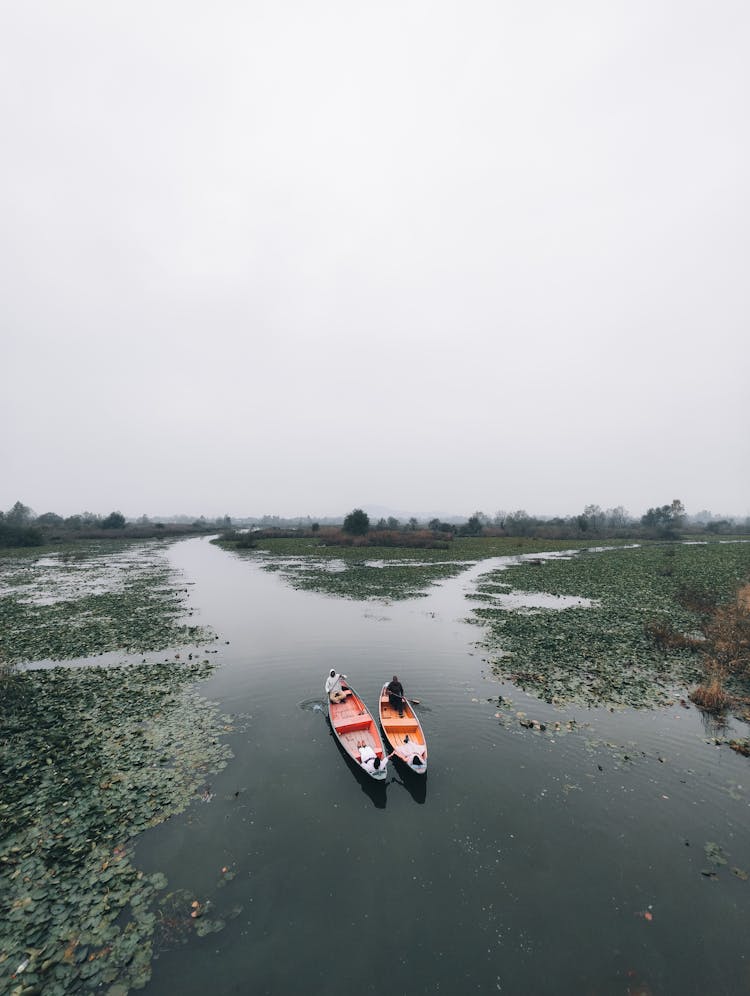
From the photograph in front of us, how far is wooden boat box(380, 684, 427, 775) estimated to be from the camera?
12930 millimetres

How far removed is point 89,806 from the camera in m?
11.6

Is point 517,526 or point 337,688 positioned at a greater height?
point 517,526

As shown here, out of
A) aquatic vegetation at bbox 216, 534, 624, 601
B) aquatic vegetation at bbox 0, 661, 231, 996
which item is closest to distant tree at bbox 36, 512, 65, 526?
aquatic vegetation at bbox 216, 534, 624, 601

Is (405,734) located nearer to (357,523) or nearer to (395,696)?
(395,696)

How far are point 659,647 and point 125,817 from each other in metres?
26.7

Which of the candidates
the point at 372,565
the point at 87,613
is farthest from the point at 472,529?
the point at 87,613

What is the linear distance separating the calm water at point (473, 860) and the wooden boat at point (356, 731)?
0.62m

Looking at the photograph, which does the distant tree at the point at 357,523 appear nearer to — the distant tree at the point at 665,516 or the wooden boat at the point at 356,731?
the wooden boat at the point at 356,731

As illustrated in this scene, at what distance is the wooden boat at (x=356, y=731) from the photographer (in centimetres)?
1271

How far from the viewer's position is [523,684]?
65.2 ft

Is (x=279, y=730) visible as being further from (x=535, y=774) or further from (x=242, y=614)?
(x=242, y=614)

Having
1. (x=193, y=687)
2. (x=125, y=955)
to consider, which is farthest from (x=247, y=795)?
(x=193, y=687)

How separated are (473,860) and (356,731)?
247 inches

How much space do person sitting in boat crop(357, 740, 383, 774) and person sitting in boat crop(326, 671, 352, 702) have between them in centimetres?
410
